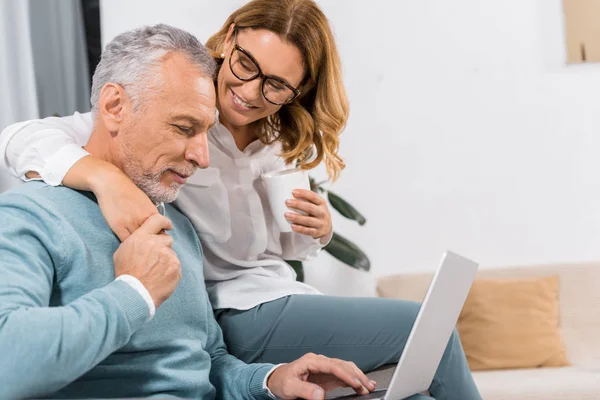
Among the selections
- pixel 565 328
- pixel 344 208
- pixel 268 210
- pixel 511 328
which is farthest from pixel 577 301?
pixel 268 210

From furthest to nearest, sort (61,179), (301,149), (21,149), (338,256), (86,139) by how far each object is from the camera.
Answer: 1. (338,256)
2. (301,149)
3. (86,139)
4. (21,149)
5. (61,179)

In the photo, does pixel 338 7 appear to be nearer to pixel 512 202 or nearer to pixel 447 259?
pixel 512 202

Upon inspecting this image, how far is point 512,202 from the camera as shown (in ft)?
11.6

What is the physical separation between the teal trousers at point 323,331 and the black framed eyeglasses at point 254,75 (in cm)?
39

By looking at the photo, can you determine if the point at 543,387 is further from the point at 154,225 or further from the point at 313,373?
the point at 154,225

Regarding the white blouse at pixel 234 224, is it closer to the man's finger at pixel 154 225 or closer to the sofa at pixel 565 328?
the man's finger at pixel 154 225

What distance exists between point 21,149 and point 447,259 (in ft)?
2.28

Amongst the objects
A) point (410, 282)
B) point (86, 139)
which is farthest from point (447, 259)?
point (410, 282)

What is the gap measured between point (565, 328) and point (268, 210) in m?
2.02

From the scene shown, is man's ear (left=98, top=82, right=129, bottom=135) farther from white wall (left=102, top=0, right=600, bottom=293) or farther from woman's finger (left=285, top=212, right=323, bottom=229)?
white wall (left=102, top=0, right=600, bottom=293)

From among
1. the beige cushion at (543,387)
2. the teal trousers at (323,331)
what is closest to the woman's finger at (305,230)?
the teal trousers at (323,331)

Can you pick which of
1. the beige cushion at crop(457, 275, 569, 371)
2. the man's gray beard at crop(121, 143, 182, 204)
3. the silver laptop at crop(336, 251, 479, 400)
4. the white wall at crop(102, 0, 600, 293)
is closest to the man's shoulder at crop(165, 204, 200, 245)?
the man's gray beard at crop(121, 143, 182, 204)

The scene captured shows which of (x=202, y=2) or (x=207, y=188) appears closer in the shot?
(x=207, y=188)

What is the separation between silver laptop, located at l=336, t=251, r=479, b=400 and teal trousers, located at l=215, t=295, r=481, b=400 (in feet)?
0.67
